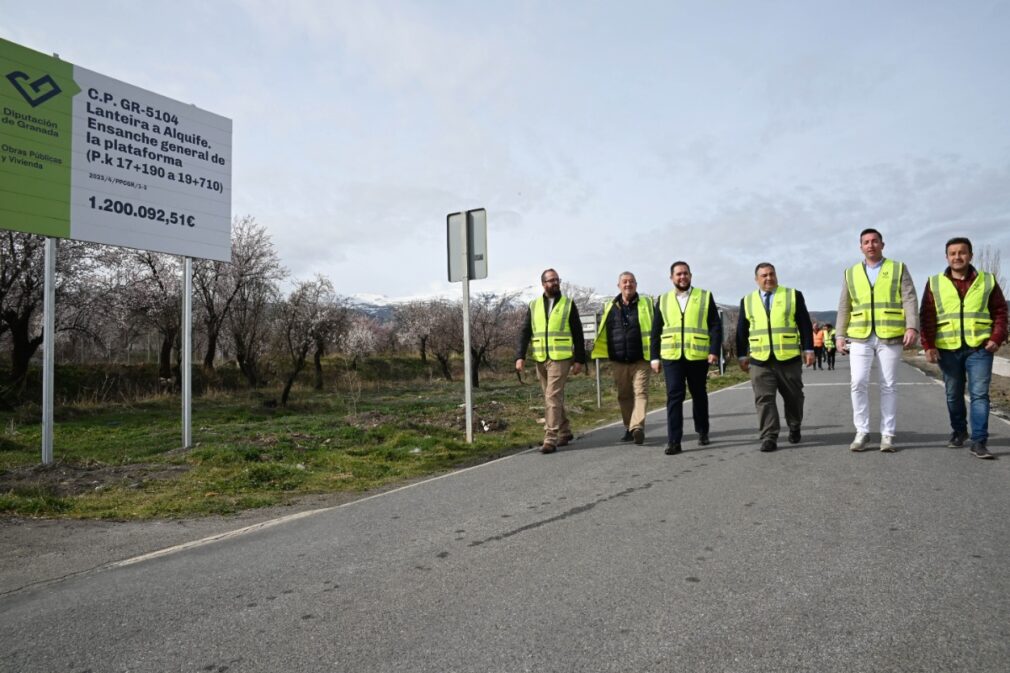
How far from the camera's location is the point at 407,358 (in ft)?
170

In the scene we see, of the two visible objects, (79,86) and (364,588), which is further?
(79,86)

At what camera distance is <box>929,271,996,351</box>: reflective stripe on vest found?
6.43m

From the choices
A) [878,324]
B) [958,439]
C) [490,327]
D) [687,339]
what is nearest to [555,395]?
[687,339]

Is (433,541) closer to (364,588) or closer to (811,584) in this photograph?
(364,588)

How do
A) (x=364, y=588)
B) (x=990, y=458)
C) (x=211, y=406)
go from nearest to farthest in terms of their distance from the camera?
1. (x=364, y=588)
2. (x=990, y=458)
3. (x=211, y=406)

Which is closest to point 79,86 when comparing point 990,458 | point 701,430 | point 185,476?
point 185,476

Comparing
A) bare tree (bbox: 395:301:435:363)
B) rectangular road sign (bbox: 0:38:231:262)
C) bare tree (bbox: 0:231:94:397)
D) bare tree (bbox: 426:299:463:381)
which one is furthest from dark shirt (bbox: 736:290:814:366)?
bare tree (bbox: 395:301:435:363)

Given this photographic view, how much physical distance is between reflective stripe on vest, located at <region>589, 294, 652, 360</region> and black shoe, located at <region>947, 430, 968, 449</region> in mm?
3232

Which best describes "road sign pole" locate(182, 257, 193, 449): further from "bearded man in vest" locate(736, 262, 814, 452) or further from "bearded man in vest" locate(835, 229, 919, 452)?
"bearded man in vest" locate(835, 229, 919, 452)

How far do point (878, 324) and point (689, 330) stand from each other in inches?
75.6

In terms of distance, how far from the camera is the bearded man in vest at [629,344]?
27.3 ft

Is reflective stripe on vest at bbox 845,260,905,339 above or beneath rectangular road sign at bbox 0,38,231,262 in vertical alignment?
beneath

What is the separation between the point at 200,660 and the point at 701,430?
642 centimetres

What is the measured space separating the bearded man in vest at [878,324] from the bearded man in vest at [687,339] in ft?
4.68
